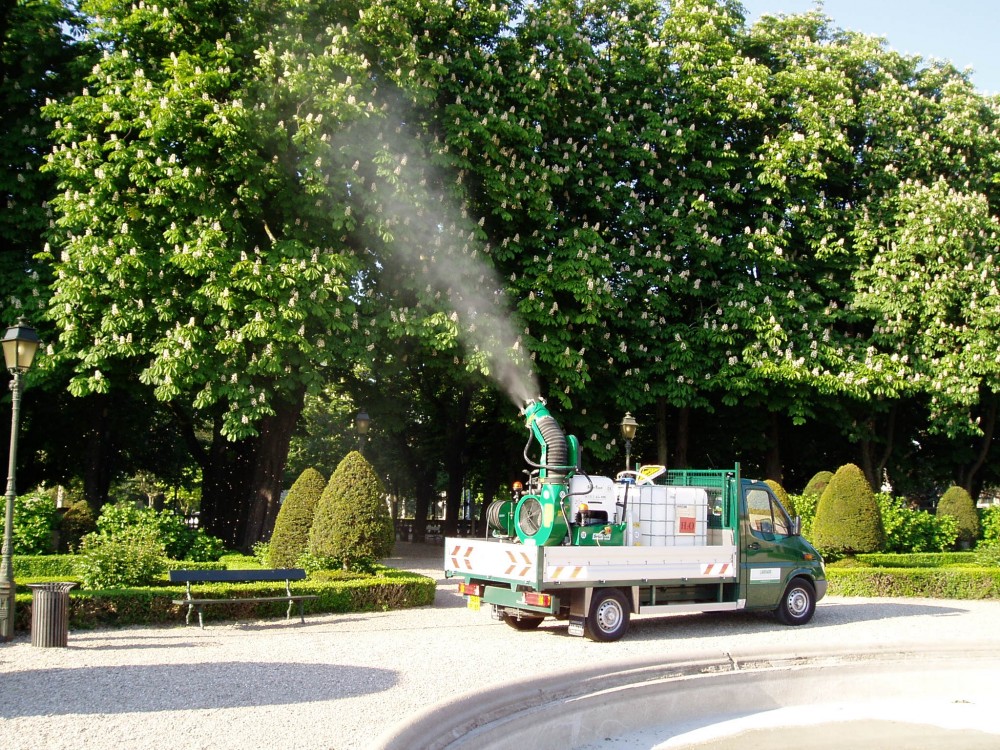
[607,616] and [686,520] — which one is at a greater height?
[686,520]

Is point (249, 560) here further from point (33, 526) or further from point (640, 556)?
point (640, 556)

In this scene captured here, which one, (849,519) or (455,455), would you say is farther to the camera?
(455,455)

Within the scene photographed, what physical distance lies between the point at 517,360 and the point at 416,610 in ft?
23.2

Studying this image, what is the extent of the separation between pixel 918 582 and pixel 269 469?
14769 mm

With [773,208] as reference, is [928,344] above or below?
below

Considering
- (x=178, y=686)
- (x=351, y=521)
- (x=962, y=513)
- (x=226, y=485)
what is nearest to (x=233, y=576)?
(x=351, y=521)

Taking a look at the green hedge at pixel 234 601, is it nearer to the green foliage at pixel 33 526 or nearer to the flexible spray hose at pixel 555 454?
the flexible spray hose at pixel 555 454

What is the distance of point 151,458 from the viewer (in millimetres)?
34625

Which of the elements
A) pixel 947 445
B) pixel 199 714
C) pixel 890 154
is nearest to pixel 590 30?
pixel 890 154

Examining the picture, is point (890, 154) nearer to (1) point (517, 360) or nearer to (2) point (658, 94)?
(2) point (658, 94)

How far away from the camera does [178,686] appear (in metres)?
9.26

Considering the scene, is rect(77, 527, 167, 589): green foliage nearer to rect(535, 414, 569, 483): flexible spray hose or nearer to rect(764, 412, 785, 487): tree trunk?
rect(535, 414, 569, 483): flexible spray hose

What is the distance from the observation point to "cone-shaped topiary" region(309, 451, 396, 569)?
54.4 ft

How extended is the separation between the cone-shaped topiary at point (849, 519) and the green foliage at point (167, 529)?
44.5 feet
